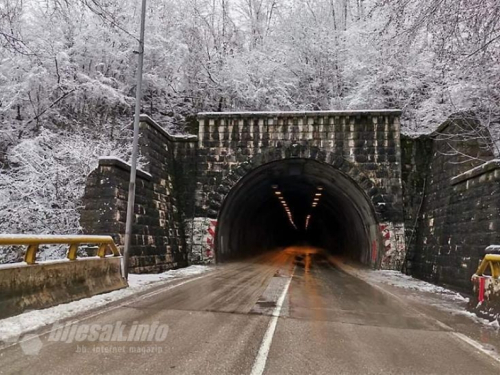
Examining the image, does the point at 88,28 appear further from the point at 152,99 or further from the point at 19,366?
the point at 19,366

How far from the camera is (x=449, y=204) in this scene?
45.6 ft

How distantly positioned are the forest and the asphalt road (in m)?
5.80

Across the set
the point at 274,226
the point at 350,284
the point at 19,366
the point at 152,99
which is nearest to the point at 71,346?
the point at 19,366

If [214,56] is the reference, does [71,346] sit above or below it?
below

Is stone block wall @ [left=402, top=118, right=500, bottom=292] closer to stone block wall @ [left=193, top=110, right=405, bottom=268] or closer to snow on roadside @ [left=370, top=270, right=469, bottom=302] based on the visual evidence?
snow on roadside @ [left=370, top=270, right=469, bottom=302]

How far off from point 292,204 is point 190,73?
15.3 metres

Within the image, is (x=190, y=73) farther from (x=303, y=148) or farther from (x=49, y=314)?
(x=49, y=314)

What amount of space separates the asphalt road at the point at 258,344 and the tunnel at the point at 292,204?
36.6ft

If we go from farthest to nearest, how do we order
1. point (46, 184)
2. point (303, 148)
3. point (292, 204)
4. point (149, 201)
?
point (292, 204)
point (303, 148)
point (46, 184)
point (149, 201)

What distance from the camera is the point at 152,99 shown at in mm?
25578

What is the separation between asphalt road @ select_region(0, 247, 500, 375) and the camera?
4.42 metres

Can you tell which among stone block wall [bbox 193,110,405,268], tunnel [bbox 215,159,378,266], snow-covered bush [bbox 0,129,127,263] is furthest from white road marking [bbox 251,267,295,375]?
tunnel [bbox 215,159,378,266]

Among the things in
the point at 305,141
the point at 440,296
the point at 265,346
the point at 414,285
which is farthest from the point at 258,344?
the point at 305,141

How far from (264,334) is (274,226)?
3995 centimetres
